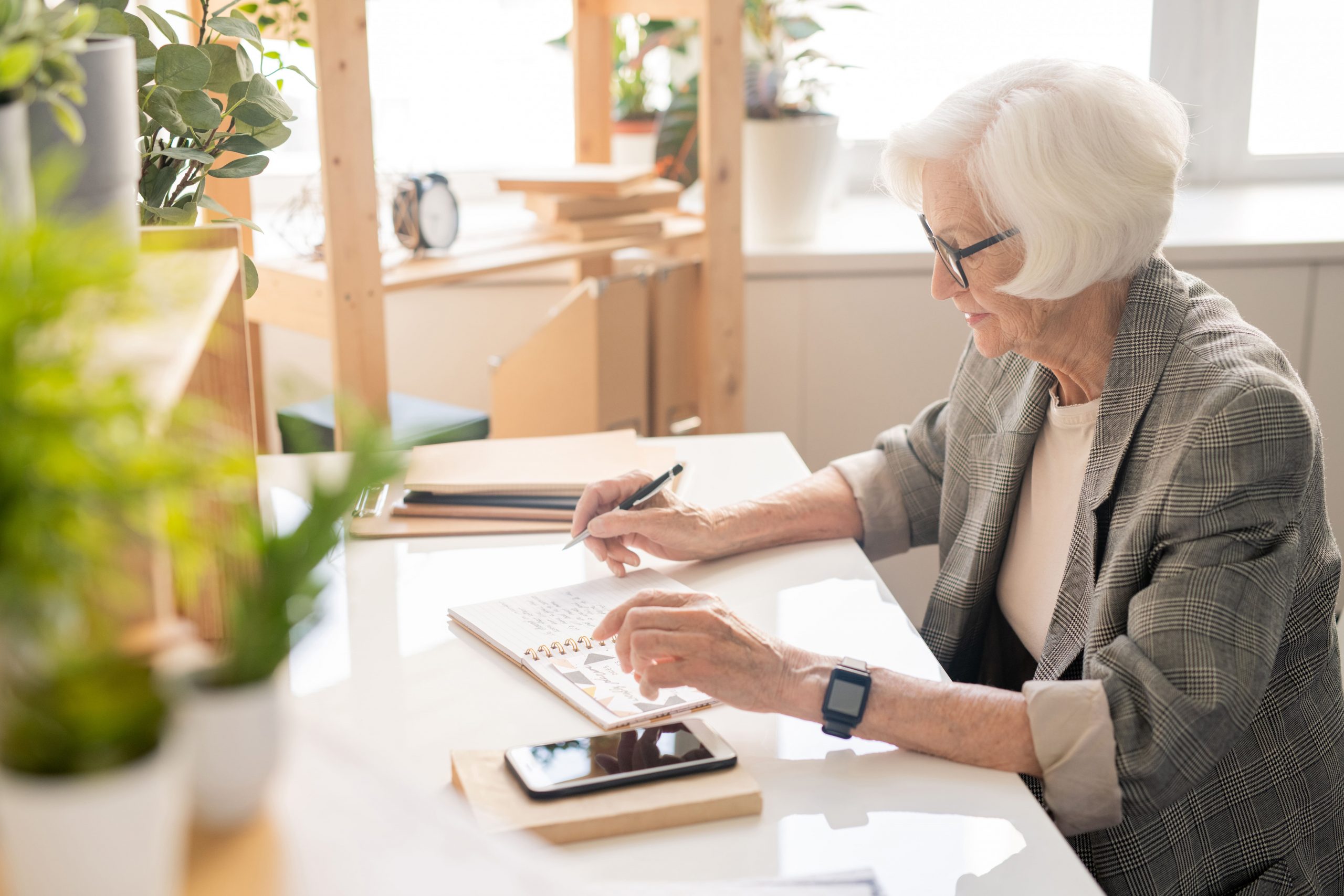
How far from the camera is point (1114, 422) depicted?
4.01 ft

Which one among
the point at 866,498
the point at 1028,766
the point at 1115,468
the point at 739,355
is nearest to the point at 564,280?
the point at 739,355

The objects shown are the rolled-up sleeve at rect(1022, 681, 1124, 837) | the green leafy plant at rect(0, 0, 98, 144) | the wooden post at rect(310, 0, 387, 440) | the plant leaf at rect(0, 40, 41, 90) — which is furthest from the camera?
the wooden post at rect(310, 0, 387, 440)

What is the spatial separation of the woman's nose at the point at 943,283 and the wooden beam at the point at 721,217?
2.81ft

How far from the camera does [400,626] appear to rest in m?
1.25

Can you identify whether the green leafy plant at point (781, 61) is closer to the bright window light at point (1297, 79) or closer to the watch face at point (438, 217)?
the watch face at point (438, 217)

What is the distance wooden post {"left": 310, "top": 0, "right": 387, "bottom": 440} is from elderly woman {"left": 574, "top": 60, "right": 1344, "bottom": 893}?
0.58 metres

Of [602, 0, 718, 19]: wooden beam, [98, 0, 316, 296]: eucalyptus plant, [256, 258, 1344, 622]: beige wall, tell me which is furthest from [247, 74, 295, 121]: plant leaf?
[256, 258, 1344, 622]: beige wall

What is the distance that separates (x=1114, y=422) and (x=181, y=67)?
3.20 ft

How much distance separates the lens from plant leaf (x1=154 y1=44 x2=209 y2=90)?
1.19m

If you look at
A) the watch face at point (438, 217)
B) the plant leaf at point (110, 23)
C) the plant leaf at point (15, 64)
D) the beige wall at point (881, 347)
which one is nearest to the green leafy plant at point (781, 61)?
the beige wall at point (881, 347)

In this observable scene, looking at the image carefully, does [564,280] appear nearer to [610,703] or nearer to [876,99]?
[876,99]

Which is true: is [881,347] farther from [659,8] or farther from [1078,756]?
[1078,756]

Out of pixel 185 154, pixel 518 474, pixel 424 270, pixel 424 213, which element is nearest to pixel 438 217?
pixel 424 213

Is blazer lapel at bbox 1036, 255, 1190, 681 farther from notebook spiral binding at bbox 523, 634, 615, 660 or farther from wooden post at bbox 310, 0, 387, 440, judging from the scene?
wooden post at bbox 310, 0, 387, 440
